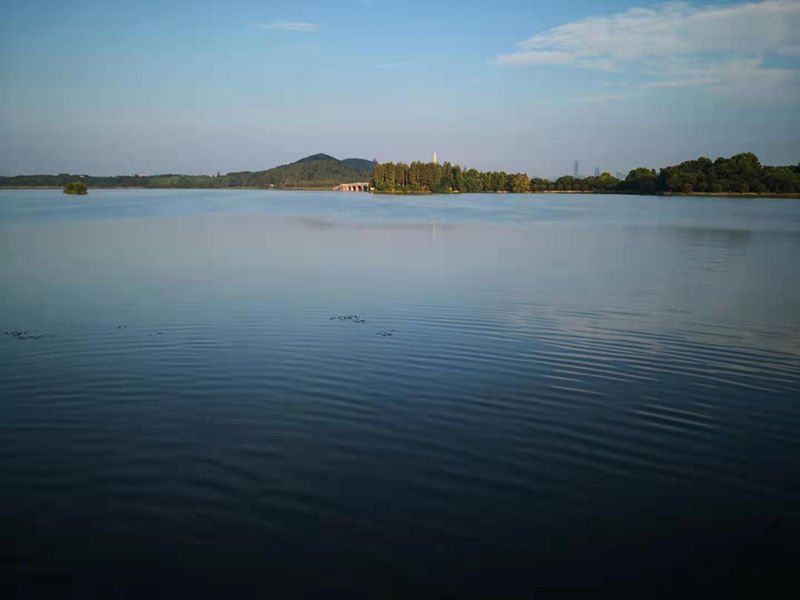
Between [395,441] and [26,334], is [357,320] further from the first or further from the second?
[395,441]

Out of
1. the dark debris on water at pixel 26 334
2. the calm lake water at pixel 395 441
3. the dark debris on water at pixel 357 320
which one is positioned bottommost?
the calm lake water at pixel 395 441

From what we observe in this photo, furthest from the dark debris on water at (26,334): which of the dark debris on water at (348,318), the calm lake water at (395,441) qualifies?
the dark debris on water at (348,318)

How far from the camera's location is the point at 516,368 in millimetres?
12453

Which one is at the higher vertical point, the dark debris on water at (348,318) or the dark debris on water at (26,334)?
the dark debris on water at (348,318)

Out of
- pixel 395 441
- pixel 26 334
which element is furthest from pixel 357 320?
pixel 395 441

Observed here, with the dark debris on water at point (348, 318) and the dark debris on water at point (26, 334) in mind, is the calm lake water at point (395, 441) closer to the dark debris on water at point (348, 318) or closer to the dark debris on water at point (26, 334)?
the dark debris on water at point (26, 334)

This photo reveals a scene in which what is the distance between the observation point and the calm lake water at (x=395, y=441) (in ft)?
20.3

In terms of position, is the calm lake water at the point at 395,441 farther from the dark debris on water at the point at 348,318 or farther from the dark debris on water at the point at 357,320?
the dark debris on water at the point at 348,318

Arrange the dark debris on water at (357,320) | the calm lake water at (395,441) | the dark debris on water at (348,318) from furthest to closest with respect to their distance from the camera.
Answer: the dark debris on water at (348,318) → the dark debris on water at (357,320) → the calm lake water at (395,441)

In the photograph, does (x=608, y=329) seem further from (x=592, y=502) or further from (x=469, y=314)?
(x=592, y=502)

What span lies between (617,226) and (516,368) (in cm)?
4606

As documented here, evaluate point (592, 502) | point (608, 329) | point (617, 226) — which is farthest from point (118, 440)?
point (617, 226)

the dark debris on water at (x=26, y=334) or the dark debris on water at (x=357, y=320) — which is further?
the dark debris on water at (x=357, y=320)

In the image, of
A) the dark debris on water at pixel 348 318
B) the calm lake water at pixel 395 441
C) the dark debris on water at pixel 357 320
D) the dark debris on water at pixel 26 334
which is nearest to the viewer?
the calm lake water at pixel 395 441
